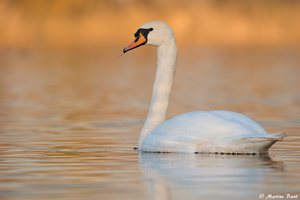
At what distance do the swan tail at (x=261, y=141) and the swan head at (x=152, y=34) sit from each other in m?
2.21

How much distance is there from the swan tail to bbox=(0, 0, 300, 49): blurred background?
151 feet

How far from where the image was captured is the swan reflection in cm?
1053

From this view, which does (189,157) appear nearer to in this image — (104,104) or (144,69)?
(104,104)

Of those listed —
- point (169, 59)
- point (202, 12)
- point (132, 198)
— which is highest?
point (202, 12)

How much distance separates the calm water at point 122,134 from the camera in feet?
36.1

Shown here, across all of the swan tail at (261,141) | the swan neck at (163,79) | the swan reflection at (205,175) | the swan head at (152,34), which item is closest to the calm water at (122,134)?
the swan reflection at (205,175)

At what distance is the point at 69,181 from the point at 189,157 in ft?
7.54

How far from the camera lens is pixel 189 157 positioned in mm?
13516

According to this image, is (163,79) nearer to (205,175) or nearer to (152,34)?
(152,34)

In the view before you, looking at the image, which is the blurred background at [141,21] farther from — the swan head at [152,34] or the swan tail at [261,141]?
the swan tail at [261,141]

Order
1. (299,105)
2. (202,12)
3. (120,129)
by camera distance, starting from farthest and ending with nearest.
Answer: (202,12), (299,105), (120,129)

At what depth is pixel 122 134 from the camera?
17.0 metres

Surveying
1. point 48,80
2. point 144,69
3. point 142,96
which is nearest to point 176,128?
point 142,96

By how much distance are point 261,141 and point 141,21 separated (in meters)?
48.1
